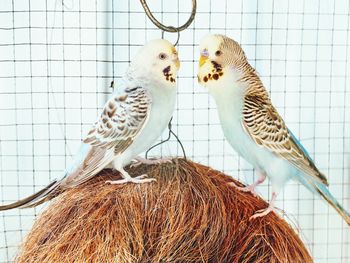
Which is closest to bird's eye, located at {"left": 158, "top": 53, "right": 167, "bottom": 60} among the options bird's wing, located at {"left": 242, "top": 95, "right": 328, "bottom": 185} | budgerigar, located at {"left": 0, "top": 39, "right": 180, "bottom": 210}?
budgerigar, located at {"left": 0, "top": 39, "right": 180, "bottom": 210}

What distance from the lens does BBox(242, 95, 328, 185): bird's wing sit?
72cm

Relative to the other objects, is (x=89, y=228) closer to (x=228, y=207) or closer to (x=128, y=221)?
(x=128, y=221)

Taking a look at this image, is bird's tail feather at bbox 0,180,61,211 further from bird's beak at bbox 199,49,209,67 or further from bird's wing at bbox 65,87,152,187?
bird's beak at bbox 199,49,209,67

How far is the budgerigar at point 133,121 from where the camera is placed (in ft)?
2.39

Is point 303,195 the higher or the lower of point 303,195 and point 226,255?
the lower

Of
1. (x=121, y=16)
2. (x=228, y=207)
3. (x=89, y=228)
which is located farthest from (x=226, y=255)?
(x=121, y=16)

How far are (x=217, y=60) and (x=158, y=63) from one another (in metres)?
0.08

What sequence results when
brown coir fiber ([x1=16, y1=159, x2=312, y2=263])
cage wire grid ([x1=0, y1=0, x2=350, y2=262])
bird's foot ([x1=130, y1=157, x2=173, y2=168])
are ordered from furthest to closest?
cage wire grid ([x1=0, y1=0, x2=350, y2=262])
bird's foot ([x1=130, y1=157, x2=173, y2=168])
brown coir fiber ([x1=16, y1=159, x2=312, y2=263])

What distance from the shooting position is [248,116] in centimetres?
72

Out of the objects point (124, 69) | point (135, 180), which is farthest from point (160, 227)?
point (124, 69)

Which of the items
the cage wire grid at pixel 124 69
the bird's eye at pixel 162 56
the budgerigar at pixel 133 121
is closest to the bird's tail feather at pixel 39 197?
the budgerigar at pixel 133 121

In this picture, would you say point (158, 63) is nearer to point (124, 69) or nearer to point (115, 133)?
point (115, 133)

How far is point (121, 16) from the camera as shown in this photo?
122cm

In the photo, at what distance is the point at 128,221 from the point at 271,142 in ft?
0.68
